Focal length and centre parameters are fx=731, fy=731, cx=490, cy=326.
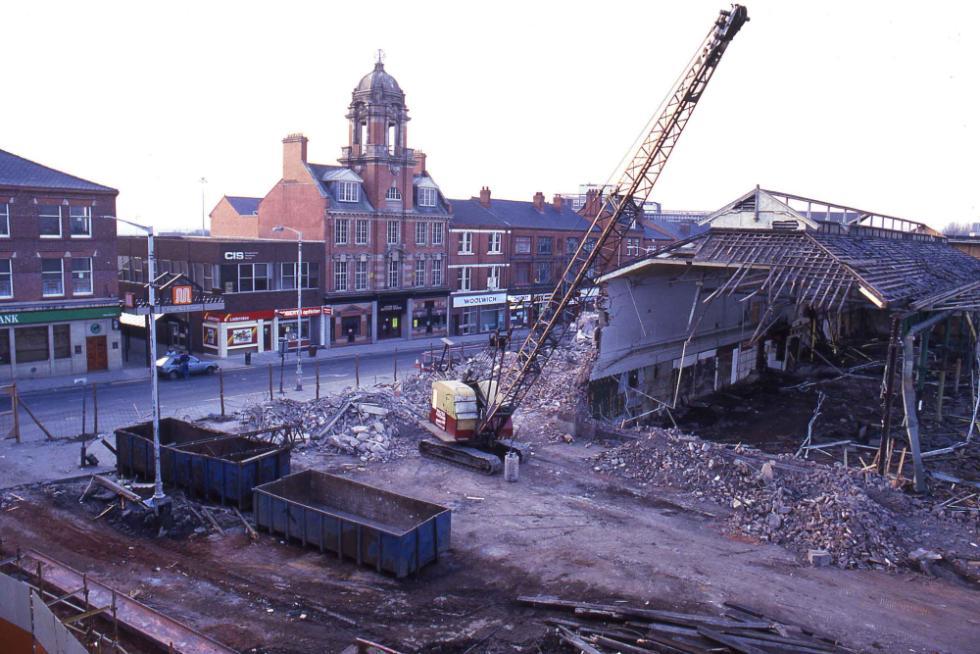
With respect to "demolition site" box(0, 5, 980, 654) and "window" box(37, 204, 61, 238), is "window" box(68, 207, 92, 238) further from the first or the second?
"demolition site" box(0, 5, 980, 654)

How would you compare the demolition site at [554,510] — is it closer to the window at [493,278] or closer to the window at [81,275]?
the window at [81,275]

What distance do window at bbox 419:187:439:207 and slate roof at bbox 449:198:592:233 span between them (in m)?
2.26

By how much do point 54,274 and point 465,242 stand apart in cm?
3262

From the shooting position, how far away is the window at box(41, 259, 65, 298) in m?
39.2

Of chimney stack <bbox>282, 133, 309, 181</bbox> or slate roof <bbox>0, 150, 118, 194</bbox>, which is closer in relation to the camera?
slate roof <bbox>0, 150, 118, 194</bbox>

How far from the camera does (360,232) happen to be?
55.0m

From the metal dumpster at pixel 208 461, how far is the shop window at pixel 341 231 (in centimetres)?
3027

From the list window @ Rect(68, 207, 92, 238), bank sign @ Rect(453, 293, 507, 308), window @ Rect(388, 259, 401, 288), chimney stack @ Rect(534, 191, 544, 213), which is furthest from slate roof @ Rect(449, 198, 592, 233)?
window @ Rect(68, 207, 92, 238)

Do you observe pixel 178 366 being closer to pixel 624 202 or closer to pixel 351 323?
pixel 351 323

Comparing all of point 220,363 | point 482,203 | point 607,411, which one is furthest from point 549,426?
point 482,203

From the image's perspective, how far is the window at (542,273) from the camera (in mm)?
71312

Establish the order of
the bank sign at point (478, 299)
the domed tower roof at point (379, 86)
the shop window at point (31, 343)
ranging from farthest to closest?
the bank sign at point (478, 299)
the domed tower roof at point (379, 86)
the shop window at point (31, 343)

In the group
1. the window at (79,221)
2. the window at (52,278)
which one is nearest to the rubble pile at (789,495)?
the window at (52,278)

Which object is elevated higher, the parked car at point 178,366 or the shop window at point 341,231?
the shop window at point 341,231
